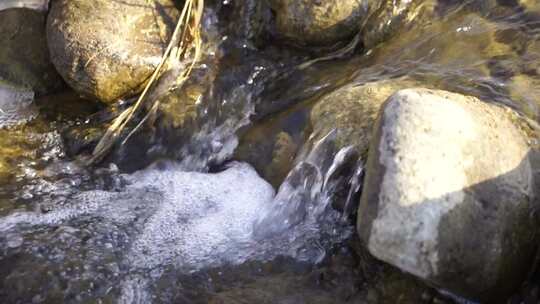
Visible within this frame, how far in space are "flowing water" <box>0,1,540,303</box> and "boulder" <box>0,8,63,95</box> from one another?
0.10 meters

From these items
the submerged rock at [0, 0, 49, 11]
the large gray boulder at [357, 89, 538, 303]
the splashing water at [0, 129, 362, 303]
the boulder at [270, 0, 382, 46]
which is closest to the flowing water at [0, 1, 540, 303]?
the splashing water at [0, 129, 362, 303]

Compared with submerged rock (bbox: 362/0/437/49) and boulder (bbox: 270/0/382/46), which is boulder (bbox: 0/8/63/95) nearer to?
boulder (bbox: 270/0/382/46)

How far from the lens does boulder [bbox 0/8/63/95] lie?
404 cm

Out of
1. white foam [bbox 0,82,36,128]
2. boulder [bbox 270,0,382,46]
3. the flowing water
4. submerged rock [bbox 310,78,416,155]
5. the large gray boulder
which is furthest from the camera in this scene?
white foam [bbox 0,82,36,128]

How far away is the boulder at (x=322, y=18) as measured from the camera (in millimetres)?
3646

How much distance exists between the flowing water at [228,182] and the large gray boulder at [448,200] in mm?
231

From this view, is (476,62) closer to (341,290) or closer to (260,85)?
(260,85)

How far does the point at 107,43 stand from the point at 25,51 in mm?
706

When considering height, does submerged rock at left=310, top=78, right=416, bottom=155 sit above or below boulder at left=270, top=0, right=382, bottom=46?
below

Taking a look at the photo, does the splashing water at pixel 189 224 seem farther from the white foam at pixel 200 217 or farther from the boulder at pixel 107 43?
the boulder at pixel 107 43

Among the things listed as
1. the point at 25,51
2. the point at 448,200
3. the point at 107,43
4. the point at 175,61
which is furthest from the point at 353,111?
the point at 25,51

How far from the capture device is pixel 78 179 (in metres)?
3.61

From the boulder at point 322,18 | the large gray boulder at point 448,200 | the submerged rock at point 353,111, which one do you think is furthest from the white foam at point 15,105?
the large gray boulder at point 448,200

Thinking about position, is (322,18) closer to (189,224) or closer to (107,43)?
(107,43)
